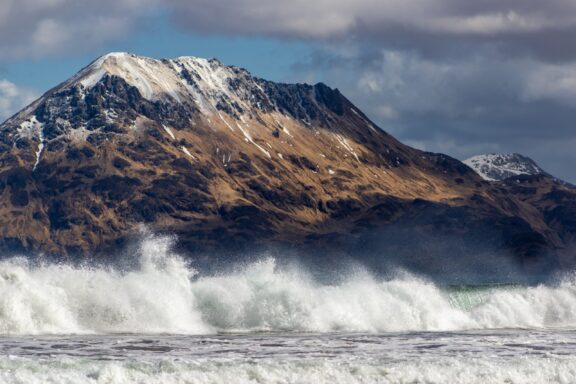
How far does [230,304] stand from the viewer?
83000 millimetres

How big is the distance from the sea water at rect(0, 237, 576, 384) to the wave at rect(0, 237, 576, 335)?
11 centimetres

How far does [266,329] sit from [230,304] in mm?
3748

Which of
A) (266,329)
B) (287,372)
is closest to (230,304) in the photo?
(266,329)

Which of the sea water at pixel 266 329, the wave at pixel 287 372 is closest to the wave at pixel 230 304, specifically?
the sea water at pixel 266 329

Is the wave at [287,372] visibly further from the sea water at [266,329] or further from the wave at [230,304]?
the wave at [230,304]

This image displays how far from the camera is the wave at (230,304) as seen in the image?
75312 millimetres

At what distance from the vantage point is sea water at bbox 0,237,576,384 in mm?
55688

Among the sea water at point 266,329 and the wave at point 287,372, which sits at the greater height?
the sea water at point 266,329

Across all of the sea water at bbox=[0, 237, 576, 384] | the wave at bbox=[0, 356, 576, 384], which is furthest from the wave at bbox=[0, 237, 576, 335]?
the wave at bbox=[0, 356, 576, 384]

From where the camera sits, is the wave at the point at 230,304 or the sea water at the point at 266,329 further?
the wave at the point at 230,304

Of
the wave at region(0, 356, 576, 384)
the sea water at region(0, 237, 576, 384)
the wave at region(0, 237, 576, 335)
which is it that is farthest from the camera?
the wave at region(0, 237, 576, 335)

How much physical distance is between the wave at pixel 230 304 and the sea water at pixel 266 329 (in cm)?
11

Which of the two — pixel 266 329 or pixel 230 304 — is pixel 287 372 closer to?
pixel 266 329

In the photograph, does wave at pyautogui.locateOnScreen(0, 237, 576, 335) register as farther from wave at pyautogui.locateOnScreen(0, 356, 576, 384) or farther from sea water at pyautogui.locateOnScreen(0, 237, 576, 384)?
wave at pyautogui.locateOnScreen(0, 356, 576, 384)
